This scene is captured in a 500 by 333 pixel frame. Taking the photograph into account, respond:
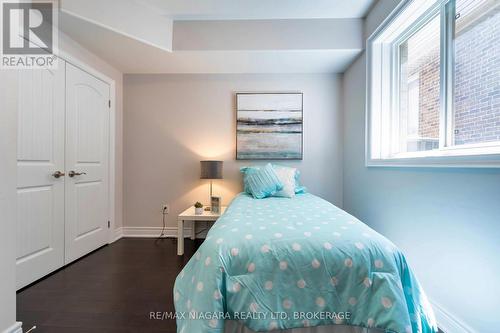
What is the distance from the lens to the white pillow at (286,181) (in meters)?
2.41

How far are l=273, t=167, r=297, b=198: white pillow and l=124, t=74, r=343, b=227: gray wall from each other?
38cm

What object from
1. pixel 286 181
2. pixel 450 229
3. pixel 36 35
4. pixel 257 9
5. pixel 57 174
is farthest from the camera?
pixel 286 181

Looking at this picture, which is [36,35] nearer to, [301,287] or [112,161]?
[112,161]

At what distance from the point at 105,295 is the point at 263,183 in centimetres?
166

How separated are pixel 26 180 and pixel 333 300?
7.75 ft

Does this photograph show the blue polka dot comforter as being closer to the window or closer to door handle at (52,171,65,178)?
the window

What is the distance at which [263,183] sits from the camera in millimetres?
2398

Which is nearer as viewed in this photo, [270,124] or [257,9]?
[257,9]

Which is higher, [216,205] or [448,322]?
[216,205]

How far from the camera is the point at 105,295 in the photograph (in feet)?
5.41

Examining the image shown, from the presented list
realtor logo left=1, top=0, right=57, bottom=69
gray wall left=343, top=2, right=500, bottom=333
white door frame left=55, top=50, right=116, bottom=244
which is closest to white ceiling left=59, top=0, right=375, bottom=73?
realtor logo left=1, top=0, right=57, bottom=69

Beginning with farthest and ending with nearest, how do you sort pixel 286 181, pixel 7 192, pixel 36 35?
1. pixel 286 181
2. pixel 36 35
3. pixel 7 192

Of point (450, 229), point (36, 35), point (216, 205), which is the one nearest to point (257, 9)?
point (36, 35)

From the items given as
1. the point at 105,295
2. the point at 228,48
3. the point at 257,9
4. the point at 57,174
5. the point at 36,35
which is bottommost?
the point at 105,295
